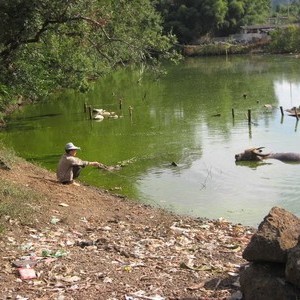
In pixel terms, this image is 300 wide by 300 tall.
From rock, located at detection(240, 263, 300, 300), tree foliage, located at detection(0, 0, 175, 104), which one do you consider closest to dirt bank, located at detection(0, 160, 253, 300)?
rock, located at detection(240, 263, 300, 300)

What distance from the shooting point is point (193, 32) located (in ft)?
244

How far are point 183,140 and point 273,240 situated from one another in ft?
44.9

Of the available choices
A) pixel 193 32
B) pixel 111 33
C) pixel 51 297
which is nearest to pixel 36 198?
pixel 51 297

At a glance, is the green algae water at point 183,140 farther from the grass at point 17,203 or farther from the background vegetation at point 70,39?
the grass at point 17,203

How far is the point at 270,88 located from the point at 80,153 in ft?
61.5

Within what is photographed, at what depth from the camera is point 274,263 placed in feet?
16.3

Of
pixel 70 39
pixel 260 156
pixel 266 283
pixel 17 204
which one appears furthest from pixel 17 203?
pixel 260 156

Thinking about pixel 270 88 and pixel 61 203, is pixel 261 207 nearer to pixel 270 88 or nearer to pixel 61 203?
pixel 61 203

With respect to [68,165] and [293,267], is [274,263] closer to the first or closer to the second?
[293,267]

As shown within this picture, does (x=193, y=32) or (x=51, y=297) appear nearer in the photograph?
(x=51, y=297)

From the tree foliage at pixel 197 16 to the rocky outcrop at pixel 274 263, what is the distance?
6694 cm

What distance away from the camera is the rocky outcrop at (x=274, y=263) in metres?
4.58

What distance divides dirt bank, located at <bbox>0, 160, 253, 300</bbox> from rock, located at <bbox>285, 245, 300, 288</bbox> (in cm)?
85

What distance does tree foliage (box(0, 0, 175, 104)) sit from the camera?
434 inches
